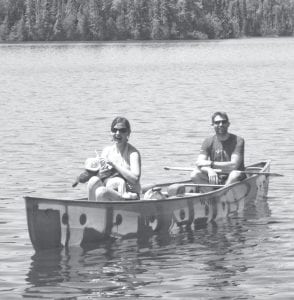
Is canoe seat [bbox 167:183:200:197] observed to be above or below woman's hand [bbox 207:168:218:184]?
below

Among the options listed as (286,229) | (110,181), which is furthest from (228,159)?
(110,181)

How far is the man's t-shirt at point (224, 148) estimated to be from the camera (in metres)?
17.8

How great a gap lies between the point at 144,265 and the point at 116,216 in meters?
1.06

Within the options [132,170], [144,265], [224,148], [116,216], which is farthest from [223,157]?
[144,265]

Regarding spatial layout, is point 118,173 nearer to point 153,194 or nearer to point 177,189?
point 153,194

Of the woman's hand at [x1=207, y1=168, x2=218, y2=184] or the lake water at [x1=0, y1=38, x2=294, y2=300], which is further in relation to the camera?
the woman's hand at [x1=207, y1=168, x2=218, y2=184]

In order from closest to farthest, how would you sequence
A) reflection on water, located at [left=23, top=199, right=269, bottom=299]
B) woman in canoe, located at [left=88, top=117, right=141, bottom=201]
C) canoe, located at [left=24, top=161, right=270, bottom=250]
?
reflection on water, located at [left=23, top=199, right=269, bottom=299] → canoe, located at [left=24, top=161, right=270, bottom=250] → woman in canoe, located at [left=88, top=117, right=141, bottom=201]

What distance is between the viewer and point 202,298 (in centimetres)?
1259

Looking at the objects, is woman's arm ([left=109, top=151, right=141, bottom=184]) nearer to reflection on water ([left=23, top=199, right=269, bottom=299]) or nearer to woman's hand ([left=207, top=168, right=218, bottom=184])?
reflection on water ([left=23, top=199, right=269, bottom=299])

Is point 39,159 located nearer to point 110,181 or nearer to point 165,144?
point 165,144

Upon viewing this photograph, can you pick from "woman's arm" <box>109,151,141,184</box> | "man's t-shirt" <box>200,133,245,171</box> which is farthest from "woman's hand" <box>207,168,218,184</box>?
"woman's arm" <box>109,151,141,184</box>

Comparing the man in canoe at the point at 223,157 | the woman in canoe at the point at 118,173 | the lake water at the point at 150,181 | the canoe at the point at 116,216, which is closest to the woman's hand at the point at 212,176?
the man in canoe at the point at 223,157

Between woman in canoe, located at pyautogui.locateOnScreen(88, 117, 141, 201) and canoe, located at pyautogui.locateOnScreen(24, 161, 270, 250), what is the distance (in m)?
0.46

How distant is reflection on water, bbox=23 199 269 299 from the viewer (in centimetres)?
1317
